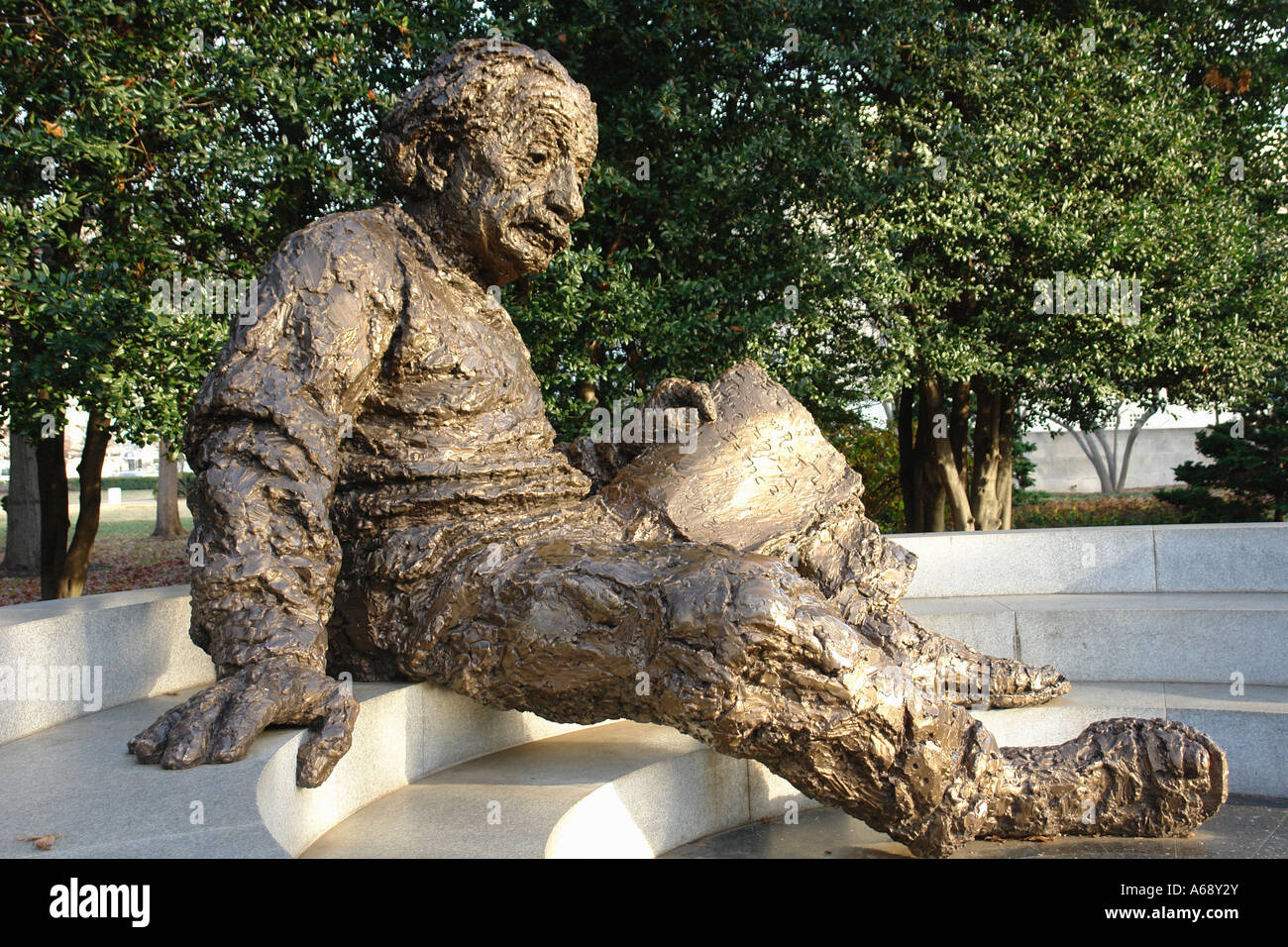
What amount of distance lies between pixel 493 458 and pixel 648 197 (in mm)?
4280

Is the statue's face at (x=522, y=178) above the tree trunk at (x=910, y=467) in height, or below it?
above

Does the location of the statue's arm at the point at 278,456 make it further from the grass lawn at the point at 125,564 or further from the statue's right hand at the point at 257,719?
the grass lawn at the point at 125,564

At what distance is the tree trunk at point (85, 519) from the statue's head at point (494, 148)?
513 cm

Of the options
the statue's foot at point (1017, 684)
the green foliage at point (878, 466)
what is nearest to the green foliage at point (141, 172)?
the statue's foot at point (1017, 684)

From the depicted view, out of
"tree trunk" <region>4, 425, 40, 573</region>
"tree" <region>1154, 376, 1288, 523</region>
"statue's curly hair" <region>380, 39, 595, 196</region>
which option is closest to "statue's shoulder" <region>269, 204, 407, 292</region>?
"statue's curly hair" <region>380, 39, 595, 196</region>

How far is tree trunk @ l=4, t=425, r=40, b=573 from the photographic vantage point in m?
11.4

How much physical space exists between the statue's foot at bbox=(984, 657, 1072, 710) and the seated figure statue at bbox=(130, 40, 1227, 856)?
0.29 metres

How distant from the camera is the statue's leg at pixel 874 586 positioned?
12.6ft

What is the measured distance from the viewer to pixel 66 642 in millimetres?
3588

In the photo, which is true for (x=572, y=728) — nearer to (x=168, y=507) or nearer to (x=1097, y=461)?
(x=168, y=507)

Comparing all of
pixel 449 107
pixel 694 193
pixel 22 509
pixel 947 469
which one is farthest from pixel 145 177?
pixel 947 469

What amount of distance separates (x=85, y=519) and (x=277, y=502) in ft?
19.2

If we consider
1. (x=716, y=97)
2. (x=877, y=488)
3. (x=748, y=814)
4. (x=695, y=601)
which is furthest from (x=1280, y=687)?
(x=877, y=488)

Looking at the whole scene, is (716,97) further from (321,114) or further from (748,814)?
(748,814)
